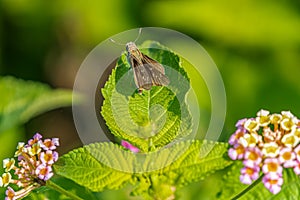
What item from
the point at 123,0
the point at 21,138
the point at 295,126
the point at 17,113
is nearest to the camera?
the point at 295,126

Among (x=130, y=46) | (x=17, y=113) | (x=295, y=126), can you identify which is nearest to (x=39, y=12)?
(x=17, y=113)

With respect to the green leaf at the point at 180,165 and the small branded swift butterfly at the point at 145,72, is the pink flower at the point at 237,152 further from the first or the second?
the small branded swift butterfly at the point at 145,72

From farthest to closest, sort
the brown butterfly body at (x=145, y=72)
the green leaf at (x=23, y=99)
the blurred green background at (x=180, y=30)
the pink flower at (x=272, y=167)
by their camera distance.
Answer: the blurred green background at (x=180, y=30), the green leaf at (x=23, y=99), the brown butterfly body at (x=145, y=72), the pink flower at (x=272, y=167)

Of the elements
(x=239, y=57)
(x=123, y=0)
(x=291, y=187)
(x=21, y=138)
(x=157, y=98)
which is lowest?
(x=291, y=187)

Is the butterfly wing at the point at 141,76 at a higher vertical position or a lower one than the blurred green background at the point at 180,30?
lower

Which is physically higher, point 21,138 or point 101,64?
point 101,64

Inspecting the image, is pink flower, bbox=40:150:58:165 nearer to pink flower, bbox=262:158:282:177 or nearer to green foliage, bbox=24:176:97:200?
green foliage, bbox=24:176:97:200

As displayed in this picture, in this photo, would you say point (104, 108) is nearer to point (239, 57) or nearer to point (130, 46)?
point (130, 46)

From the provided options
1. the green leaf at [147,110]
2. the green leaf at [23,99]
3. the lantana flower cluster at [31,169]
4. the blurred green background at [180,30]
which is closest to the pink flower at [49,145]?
the lantana flower cluster at [31,169]
